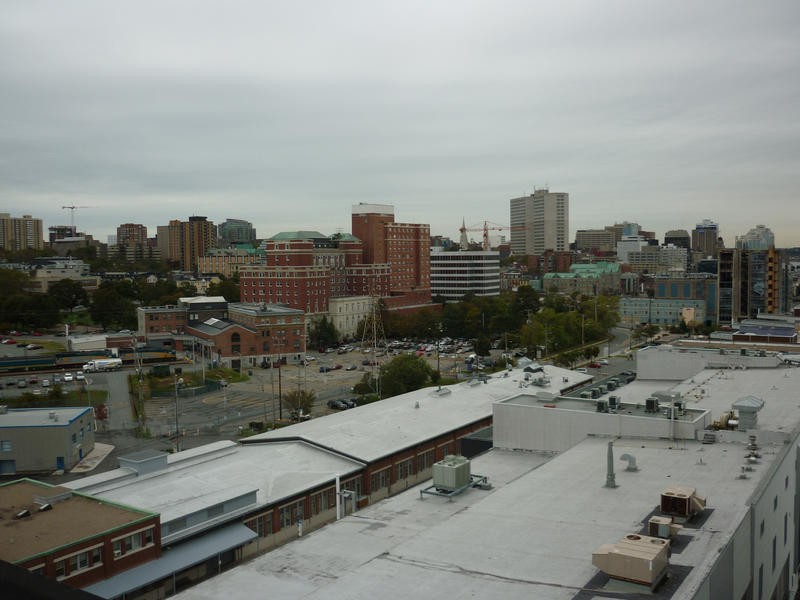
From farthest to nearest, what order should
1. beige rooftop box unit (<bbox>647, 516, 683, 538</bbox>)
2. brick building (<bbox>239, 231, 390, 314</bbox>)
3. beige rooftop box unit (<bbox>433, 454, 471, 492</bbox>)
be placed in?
brick building (<bbox>239, 231, 390, 314</bbox>), beige rooftop box unit (<bbox>433, 454, 471, 492</bbox>), beige rooftop box unit (<bbox>647, 516, 683, 538</bbox>)

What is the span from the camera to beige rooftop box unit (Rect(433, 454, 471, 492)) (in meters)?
17.5

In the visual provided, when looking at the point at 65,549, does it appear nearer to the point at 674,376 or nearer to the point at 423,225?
the point at 674,376

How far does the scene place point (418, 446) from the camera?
26.0 m

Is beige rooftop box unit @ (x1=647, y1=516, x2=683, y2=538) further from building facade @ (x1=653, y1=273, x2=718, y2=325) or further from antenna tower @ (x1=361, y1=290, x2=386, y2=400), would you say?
building facade @ (x1=653, y1=273, x2=718, y2=325)

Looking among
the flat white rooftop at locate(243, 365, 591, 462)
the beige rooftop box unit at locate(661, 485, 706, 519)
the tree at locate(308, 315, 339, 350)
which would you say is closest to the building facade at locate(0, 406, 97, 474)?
the flat white rooftop at locate(243, 365, 591, 462)

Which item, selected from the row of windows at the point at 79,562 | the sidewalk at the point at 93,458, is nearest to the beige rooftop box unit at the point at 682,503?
the row of windows at the point at 79,562

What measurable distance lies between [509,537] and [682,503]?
343cm

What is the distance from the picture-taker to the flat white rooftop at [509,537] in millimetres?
11328

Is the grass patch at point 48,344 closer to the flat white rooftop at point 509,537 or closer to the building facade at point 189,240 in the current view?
the flat white rooftop at point 509,537

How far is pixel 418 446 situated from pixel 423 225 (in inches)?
3013

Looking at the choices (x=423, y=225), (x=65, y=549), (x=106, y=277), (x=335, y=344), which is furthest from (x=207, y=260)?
(x=65, y=549)

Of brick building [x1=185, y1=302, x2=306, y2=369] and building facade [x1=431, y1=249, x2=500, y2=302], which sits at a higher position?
building facade [x1=431, y1=249, x2=500, y2=302]

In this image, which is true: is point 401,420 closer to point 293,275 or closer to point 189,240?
point 293,275

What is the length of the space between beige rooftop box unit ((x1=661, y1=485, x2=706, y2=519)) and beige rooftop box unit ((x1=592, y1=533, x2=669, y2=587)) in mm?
2048
